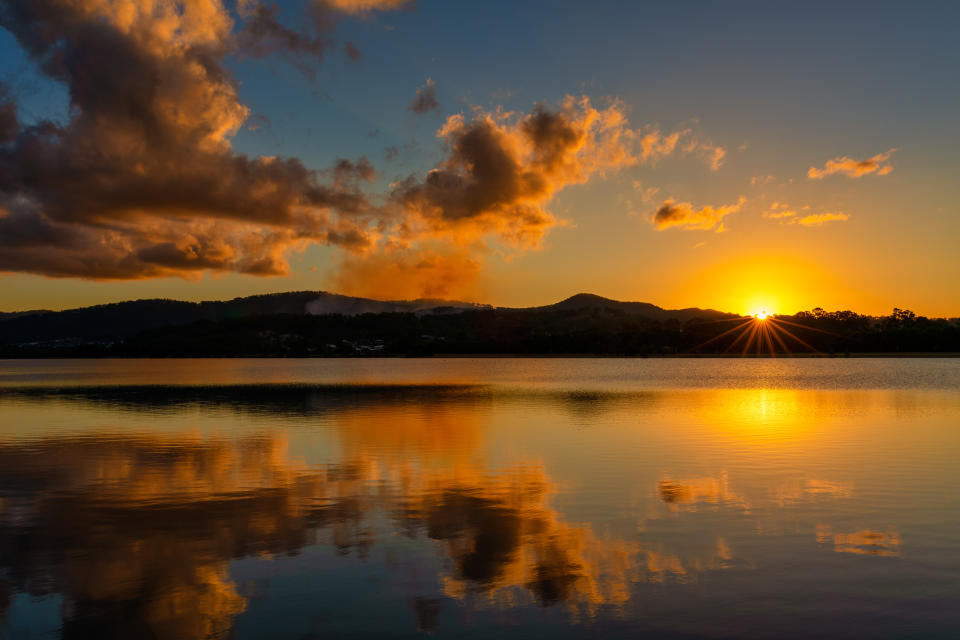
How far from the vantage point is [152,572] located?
44.0 ft

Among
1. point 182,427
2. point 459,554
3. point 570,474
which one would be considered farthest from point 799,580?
point 182,427

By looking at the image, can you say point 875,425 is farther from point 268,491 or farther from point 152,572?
point 152,572

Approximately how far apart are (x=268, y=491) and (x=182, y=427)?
2161cm

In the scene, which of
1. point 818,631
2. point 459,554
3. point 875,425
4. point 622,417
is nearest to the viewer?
point 818,631

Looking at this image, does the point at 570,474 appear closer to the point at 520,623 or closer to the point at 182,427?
the point at 520,623

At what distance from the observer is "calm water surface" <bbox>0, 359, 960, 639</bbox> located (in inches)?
436

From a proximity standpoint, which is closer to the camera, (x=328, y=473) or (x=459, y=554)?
(x=459, y=554)

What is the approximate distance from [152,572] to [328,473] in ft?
36.0

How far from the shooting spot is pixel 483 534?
52.1 feet

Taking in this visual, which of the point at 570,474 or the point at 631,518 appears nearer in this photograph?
the point at 631,518

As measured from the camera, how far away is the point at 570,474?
24.0 m

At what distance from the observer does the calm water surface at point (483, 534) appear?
11.1 meters

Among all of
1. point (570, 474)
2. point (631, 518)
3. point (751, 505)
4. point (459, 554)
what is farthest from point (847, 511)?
point (459, 554)

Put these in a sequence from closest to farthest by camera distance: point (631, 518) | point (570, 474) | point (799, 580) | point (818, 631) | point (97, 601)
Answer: point (818, 631), point (97, 601), point (799, 580), point (631, 518), point (570, 474)
